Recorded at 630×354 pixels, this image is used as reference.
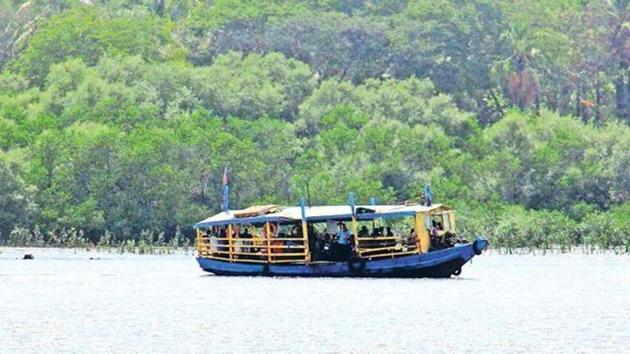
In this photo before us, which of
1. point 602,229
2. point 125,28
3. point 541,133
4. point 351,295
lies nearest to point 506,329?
point 351,295

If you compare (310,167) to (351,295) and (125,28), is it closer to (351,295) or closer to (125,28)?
(125,28)

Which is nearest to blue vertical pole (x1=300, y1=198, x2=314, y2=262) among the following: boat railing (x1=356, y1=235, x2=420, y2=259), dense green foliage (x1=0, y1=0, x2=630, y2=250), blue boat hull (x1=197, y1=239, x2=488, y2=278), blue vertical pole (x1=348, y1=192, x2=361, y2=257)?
blue boat hull (x1=197, y1=239, x2=488, y2=278)

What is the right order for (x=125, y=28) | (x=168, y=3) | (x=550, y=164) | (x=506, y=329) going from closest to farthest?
(x=506, y=329) < (x=550, y=164) < (x=125, y=28) < (x=168, y=3)

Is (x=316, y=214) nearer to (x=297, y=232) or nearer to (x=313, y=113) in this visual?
(x=297, y=232)

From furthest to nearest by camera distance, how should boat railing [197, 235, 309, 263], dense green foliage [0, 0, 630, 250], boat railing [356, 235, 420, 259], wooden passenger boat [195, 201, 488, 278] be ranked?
1. dense green foliage [0, 0, 630, 250]
2. boat railing [197, 235, 309, 263]
3. boat railing [356, 235, 420, 259]
4. wooden passenger boat [195, 201, 488, 278]

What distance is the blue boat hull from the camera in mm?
59781

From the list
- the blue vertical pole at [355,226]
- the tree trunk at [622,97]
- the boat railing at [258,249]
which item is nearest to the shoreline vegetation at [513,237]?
the boat railing at [258,249]

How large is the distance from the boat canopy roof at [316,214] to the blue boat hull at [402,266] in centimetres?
135

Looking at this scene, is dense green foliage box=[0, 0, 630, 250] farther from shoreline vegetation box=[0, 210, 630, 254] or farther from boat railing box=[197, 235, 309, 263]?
boat railing box=[197, 235, 309, 263]

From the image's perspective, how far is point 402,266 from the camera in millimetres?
60031

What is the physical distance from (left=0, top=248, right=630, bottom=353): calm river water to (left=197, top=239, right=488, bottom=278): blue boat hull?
1.11 ft

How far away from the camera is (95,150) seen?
88438mm

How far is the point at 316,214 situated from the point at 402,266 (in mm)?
3154

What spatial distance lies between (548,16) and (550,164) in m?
22.6
